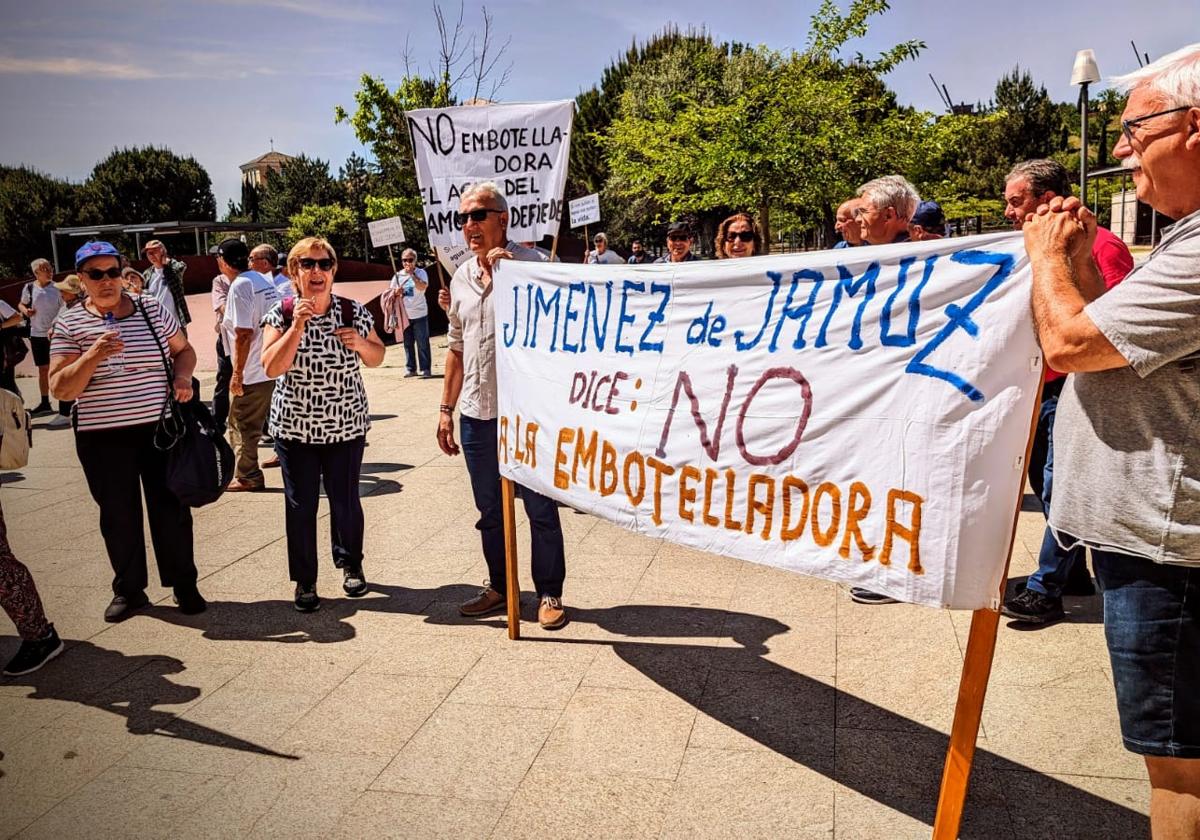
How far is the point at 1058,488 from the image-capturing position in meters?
2.21

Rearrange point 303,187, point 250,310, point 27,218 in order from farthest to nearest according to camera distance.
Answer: point 27,218, point 303,187, point 250,310

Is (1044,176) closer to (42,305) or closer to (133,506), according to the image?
(133,506)

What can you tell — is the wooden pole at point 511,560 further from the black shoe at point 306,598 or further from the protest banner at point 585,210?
the protest banner at point 585,210

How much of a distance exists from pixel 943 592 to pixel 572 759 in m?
1.46

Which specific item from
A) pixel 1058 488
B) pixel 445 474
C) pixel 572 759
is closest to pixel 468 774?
pixel 572 759

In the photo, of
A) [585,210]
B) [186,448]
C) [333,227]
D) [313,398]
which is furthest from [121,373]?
[333,227]

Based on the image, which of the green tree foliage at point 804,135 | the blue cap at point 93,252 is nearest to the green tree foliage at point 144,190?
the green tree foliage at point 804,135

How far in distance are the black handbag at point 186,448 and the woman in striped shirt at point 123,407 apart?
4 cm

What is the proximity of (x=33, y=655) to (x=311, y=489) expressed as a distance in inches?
55.1

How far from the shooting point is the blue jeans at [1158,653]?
2031 mm

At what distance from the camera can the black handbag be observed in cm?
468

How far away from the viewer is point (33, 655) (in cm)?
425

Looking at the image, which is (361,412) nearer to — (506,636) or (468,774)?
(506,636)

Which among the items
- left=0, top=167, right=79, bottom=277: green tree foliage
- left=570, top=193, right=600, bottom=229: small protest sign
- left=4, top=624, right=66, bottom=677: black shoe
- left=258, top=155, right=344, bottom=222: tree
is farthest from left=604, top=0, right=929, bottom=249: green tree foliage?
left=0, top=167, right=79, bottom=277: green tree foliage
